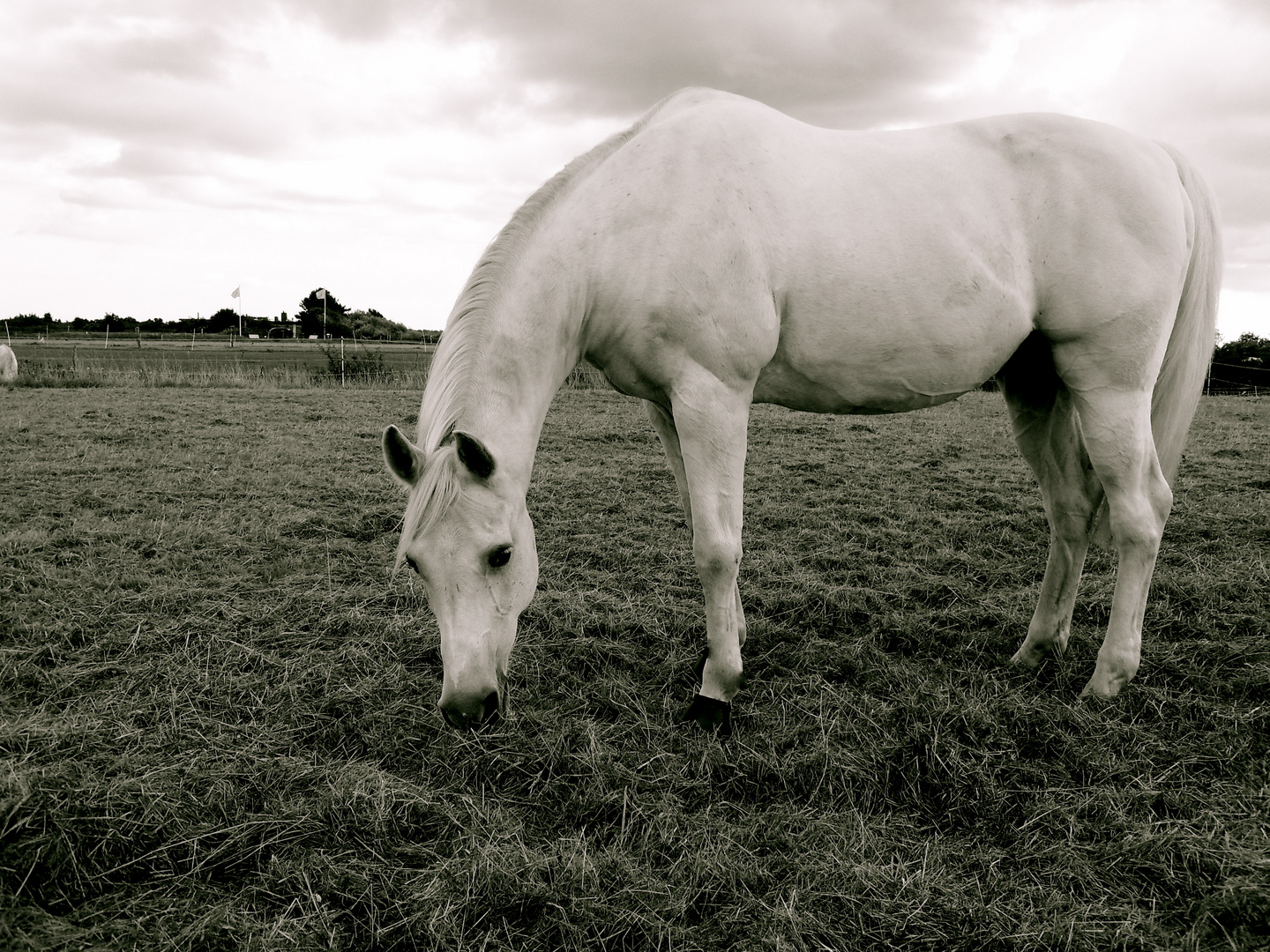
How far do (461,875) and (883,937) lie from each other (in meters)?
1.03

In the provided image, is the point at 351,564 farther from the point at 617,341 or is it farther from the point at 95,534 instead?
the point at 617,341

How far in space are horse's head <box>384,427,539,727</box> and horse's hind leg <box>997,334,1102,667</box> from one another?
7.52 ft

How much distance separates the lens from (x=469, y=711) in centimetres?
238

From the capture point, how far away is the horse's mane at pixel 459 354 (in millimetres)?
2447

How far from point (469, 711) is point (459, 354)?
1.20 meters

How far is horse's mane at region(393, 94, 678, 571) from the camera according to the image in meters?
2.45

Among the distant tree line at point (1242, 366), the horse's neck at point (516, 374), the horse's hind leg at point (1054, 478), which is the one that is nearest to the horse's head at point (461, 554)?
the horse's neck at point (516, 374)

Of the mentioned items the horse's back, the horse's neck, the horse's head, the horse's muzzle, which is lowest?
the horse's muzzle

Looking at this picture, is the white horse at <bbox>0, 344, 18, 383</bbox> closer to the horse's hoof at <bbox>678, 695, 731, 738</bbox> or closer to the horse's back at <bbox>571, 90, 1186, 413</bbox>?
the horse's back at <bbox>571, 90, 1186, 413</bbox>

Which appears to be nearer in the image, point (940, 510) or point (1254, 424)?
point (940, 510)

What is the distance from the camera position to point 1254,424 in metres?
10.8

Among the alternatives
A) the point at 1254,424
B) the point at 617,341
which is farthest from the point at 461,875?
the point at 1254,424

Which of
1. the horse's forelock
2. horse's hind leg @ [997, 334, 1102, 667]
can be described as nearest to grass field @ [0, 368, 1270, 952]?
horse's hind leg @ [997, 334, 1102, 667]

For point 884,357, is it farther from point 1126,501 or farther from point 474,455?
point 474,455
